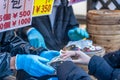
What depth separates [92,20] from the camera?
3.42m

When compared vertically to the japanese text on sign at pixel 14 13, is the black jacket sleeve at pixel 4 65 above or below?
below

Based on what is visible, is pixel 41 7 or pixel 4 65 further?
pixel 41 7

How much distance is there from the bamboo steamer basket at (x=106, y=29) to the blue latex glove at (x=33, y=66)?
5.92 ft

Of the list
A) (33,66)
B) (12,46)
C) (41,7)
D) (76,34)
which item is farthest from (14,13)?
(76,34)

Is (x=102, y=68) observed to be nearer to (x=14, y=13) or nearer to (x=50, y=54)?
(x=50, y=54)

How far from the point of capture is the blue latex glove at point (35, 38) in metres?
2.50

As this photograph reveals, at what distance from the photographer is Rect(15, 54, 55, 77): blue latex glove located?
1603 mm

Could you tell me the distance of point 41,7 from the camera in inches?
87.9

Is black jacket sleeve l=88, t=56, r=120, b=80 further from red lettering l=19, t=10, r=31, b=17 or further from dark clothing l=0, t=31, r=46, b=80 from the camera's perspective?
red lettering l=19, t=10, r=31, b=17

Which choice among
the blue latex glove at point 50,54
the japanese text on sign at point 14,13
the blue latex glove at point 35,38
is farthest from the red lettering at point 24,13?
the blue latex glove at point 35,38

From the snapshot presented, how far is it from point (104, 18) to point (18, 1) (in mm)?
1672

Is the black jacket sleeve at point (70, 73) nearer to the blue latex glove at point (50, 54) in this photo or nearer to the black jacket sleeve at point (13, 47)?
the blue latex glove at point (50, 54)

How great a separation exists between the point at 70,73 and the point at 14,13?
2.28ft

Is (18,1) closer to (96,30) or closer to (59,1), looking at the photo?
(59,1)
